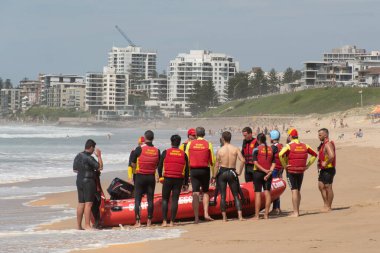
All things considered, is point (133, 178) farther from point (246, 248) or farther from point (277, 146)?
point (246, 248)

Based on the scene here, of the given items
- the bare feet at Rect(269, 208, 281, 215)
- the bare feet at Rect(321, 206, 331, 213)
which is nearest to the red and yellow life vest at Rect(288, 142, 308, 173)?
the bare feet at Rect(321, 206, 331, 213)

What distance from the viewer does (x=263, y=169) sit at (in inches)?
511

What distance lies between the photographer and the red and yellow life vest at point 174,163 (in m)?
12.6

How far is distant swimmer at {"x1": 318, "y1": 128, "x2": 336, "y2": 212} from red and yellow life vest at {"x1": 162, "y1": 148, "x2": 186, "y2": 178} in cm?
256

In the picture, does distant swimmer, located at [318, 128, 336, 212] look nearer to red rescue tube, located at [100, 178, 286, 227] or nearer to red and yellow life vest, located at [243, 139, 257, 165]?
red rescue tube, located at [100, 178, 286, 227]

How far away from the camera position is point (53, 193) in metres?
21.5

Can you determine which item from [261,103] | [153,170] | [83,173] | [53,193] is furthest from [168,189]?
[261,103]

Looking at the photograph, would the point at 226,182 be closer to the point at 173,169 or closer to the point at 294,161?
the point at 173,169

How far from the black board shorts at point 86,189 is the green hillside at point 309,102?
320 ft

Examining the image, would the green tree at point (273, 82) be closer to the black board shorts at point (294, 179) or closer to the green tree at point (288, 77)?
the green tree at point (288, 77)

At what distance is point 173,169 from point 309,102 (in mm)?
116266

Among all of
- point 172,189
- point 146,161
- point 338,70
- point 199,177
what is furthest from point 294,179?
point 338,70

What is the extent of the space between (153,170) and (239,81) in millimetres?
174166

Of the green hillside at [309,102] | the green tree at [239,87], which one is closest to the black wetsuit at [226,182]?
the green hillside at [309,102]
